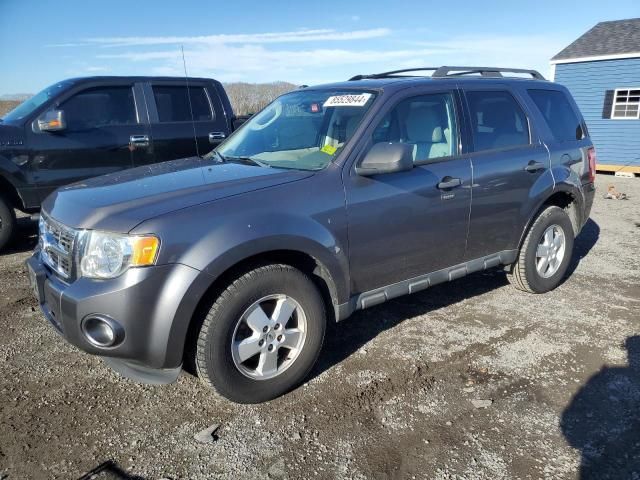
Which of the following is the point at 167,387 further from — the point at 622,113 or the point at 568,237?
the point at 622,113

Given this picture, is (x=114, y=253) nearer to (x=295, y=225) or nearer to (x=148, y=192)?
(x=148, y=192)

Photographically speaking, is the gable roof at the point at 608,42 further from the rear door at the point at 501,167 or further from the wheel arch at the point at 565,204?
the rear door at the point at 501,167

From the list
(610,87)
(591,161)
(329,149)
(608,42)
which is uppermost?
(608,42)

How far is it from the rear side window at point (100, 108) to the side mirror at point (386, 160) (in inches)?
173

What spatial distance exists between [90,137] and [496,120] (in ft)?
15.5

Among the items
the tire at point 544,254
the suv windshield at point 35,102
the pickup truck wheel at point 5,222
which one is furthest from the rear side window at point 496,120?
the pickup truck wheel at point 5,222

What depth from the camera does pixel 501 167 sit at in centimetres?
406

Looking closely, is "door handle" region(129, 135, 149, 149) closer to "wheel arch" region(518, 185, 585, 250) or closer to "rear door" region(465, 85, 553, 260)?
"rear door" region(465, 85, 553, 260)

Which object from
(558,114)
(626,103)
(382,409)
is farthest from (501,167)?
(626,103)

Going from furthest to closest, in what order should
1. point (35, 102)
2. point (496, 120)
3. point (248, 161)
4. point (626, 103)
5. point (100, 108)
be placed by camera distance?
1. point (626, 103)
2. point (100, 108)
3. point (35, 102)
4. point (496, 120)
5. point (248, 161)

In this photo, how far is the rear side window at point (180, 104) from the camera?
22.3ft

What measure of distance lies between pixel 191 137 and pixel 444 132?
4.12 m

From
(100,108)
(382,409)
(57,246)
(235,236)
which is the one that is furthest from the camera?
(100,108)

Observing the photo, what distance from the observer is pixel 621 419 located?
2.84m
